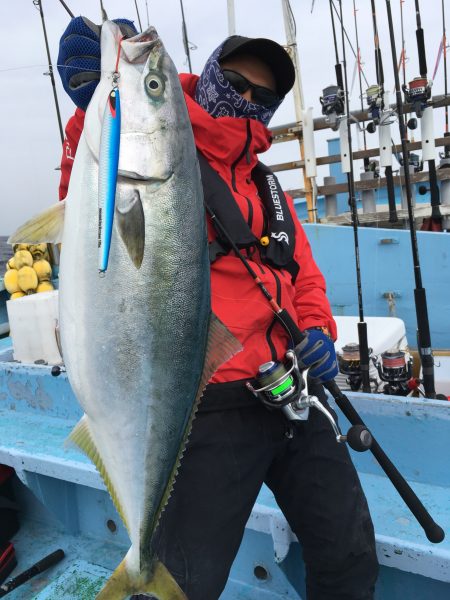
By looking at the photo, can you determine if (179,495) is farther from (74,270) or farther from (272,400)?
(74,270)

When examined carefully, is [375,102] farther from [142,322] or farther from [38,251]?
[142,322]

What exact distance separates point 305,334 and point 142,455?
80cm

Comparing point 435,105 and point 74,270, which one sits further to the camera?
point 435,105

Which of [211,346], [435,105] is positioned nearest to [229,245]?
[211,346]

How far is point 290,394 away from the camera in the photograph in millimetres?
1734

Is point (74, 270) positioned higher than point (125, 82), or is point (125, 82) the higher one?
point (125, 82)

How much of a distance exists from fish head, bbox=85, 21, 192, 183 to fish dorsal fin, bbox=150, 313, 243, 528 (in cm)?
49

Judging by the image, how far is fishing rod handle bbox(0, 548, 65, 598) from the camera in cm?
281

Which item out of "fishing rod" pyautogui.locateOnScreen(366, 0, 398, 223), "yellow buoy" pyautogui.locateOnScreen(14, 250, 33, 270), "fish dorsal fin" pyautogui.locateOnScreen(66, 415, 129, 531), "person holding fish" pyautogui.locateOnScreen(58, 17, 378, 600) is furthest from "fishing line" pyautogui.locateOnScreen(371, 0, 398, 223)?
"fish dorsal fin" pyautogui.locateOnScreen(66, 415, 129, 531)

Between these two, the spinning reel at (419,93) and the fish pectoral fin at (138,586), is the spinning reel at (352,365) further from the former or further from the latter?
the spinning reel at (419,93)

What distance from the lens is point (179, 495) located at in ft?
5.41

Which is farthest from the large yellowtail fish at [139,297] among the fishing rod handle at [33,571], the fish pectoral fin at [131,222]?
the fishing rod handle at [33,571]

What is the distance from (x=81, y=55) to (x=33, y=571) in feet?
9.32

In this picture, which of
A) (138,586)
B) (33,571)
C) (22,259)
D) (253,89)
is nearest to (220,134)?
(253,89)
